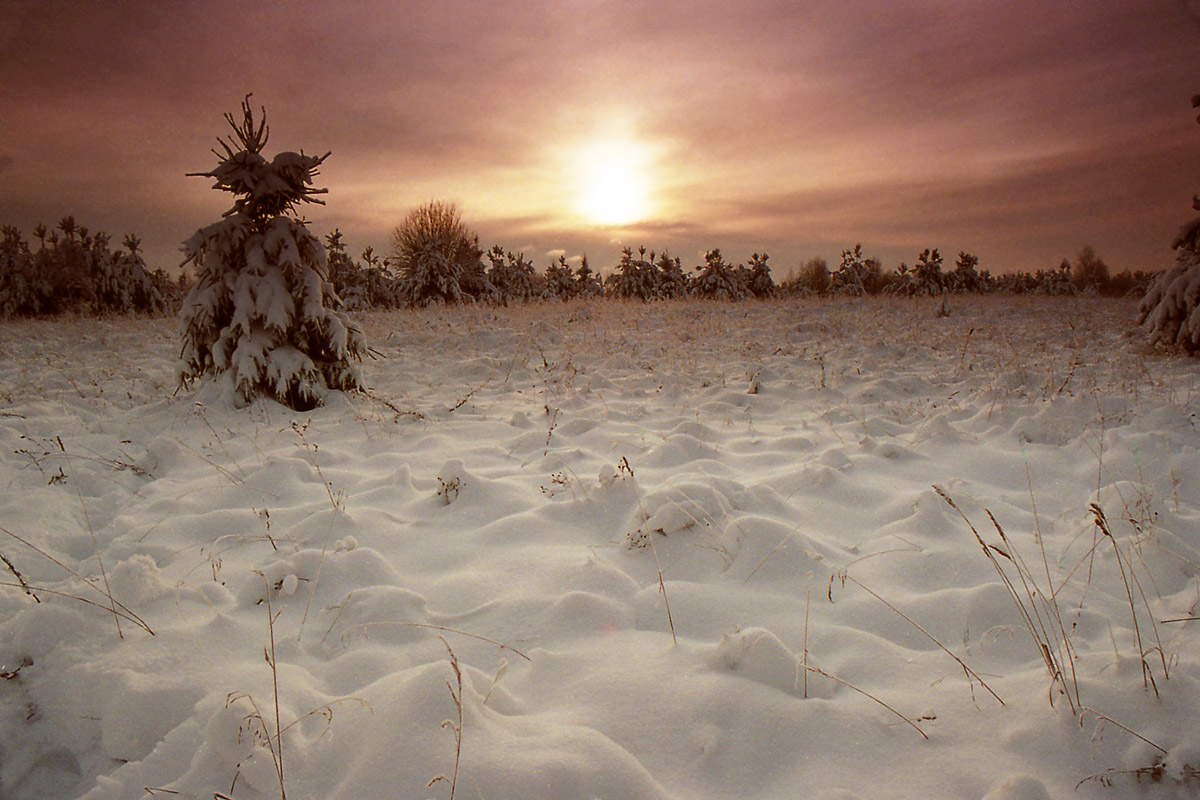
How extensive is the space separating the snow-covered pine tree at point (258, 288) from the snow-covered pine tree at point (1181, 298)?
1014cm

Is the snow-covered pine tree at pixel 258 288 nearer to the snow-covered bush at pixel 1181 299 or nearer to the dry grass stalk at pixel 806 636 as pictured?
the dry grass stalk at pixel 806 636

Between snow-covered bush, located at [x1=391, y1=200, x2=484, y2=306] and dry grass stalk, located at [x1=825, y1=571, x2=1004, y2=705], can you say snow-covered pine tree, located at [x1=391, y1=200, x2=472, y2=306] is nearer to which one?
snow-covered bush, located at [x1=391, y1=200, x2=484, y2=306]

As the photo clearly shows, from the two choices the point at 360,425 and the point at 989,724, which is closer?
the point at 989,724

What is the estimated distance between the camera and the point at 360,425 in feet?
18.5

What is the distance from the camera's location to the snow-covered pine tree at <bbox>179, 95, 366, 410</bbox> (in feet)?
19.6

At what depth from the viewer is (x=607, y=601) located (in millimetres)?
2484

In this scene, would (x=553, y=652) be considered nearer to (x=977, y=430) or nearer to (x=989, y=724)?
(x=989, y=724)

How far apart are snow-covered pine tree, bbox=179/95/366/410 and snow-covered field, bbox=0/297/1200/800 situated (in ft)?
2.08

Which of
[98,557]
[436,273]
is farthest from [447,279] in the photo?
Result: [98,557]

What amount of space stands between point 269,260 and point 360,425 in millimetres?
2297

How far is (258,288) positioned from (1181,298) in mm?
11024

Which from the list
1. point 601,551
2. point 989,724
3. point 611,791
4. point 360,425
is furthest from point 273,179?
point 989,724

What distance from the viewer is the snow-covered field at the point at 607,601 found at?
162 centimetres

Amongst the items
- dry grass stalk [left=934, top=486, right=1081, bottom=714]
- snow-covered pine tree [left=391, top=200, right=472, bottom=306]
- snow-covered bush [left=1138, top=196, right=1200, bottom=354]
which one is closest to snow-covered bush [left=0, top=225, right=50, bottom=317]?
snow-covered pine tree [left=391, top=200, right=472, bottom=306]
